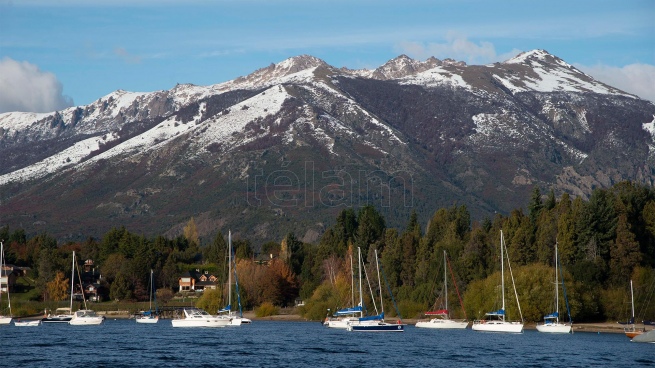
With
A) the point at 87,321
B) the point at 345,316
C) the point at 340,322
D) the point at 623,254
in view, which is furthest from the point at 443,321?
the point at 87,321

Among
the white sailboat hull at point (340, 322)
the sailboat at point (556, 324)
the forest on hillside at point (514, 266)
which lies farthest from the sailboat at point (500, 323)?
the white sailboat hull at point (340, 322)

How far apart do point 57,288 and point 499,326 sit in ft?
327

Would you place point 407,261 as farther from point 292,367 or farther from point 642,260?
point 292,367

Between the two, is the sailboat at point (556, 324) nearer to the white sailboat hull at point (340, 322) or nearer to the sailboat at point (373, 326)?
the sailboat at point (373, 326)

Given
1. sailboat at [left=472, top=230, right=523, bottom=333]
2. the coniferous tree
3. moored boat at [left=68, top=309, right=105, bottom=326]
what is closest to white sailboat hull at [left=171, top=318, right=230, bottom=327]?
moored boat at [left=68, top=309, right=105, bottom=326]

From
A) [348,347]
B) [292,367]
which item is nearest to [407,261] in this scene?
[348,347]

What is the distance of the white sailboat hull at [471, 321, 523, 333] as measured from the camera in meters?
123

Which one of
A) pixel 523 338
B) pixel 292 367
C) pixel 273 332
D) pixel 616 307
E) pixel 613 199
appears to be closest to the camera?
A: pixel 292 367

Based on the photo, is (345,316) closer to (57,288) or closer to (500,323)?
(500,323)

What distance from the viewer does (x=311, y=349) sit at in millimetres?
98188

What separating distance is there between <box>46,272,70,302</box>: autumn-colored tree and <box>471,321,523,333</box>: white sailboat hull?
309 ft

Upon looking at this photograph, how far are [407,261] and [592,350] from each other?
6937cm

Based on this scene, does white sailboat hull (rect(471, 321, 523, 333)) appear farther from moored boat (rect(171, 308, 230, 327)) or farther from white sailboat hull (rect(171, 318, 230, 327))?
white sailboat hull (rect(171, 318, 230, 327))

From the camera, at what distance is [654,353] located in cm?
9756
